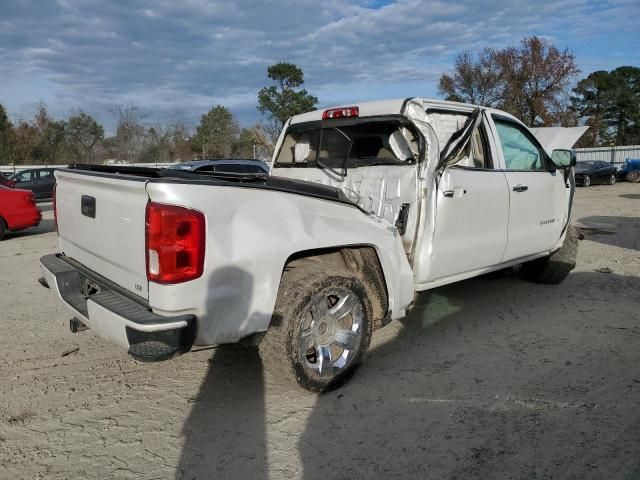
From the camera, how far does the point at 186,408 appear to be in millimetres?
3477

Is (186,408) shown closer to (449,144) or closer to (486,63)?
(449,144)

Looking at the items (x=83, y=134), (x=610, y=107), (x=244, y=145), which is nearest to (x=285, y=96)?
(x=244, y=145)

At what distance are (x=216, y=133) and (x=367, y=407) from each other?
44.1m

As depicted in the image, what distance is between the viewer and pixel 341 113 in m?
4.72

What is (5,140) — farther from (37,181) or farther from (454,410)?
(454,410)

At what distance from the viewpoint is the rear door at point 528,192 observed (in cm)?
505

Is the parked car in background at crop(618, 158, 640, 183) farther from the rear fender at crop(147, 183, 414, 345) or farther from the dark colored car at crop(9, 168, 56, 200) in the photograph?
the rear fender at crop(147, 183, 414, 345)

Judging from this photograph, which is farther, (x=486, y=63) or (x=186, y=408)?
(x=486, y=63)

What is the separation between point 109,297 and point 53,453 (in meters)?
0.91

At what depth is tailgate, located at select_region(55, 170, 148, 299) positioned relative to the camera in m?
2.96

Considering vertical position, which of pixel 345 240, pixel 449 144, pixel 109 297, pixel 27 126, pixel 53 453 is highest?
pixel 27 126

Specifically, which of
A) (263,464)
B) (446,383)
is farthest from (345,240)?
(263,464)

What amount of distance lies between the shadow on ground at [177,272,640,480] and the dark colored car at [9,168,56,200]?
19.5 meters

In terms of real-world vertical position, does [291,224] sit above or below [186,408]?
above
